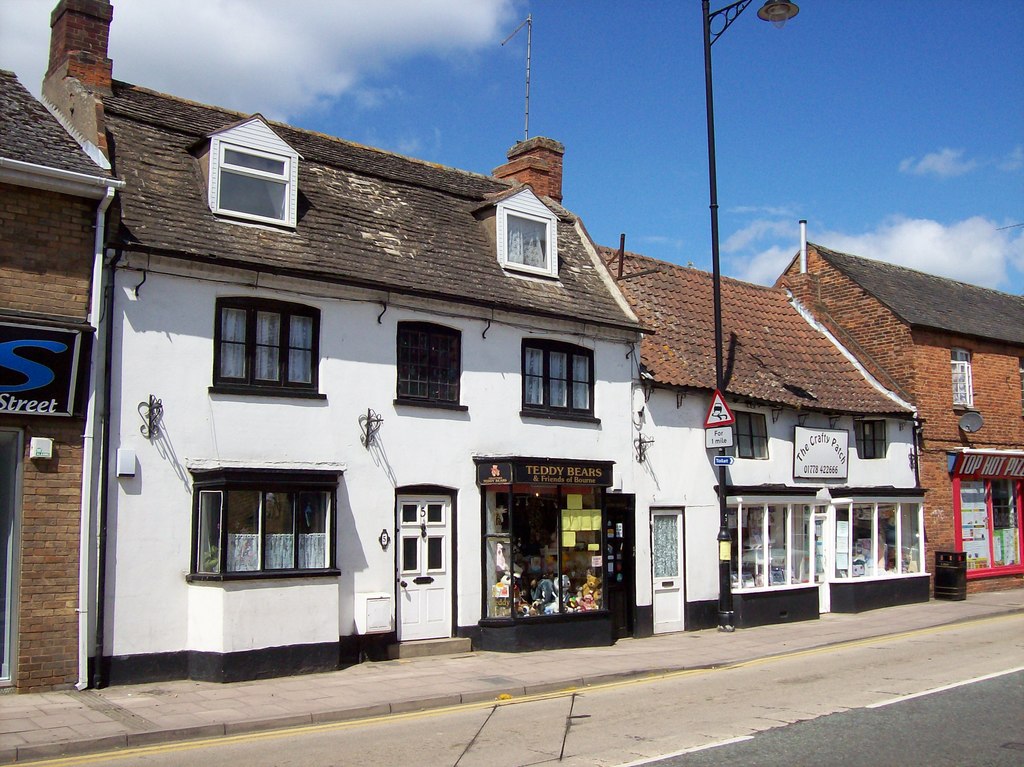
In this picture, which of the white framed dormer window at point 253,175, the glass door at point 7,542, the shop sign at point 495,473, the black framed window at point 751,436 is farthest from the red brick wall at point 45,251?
the black framed window at point 751,436

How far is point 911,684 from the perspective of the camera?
1276cm

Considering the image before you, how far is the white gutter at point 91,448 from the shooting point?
39.9ft

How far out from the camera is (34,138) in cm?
1306

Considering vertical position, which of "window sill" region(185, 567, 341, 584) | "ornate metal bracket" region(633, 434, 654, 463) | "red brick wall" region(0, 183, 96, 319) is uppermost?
"red brick wall" region(0, 183, 96, 319)

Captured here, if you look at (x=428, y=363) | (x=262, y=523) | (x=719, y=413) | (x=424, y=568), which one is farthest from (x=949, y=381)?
(x=262, y=523)

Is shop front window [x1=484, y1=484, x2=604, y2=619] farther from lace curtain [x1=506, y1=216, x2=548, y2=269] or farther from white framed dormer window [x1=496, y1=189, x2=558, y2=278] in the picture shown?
lace curtain [x1=506, y1=216, x2=548, y2=269]

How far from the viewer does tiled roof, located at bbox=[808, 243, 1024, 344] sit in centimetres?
2590

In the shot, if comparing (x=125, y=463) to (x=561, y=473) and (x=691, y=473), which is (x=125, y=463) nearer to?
(x=561, y=473)

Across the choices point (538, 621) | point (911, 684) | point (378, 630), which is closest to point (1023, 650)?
point (911, 684)

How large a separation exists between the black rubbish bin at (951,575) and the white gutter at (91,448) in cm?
1963

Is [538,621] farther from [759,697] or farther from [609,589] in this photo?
[759,697]

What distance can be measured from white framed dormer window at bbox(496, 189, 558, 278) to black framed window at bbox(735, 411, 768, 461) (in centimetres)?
541

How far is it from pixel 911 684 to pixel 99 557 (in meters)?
10.3

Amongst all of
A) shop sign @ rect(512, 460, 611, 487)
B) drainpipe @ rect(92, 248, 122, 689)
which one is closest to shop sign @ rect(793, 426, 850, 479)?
shop sign @ rect(512, 460, 611, 487)
